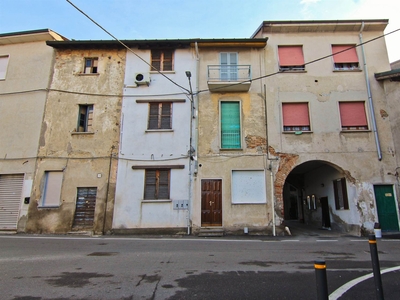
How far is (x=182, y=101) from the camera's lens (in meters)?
14.2

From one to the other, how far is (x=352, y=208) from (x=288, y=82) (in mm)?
7162

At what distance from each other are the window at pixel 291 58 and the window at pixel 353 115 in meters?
3.06

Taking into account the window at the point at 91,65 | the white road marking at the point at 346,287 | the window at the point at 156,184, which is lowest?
the white road marking at the point at 346,287

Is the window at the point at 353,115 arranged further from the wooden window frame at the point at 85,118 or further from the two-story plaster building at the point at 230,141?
the wooden window frame at the point at 85,118

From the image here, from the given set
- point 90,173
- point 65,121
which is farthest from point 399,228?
point 65,121

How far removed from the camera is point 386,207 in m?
12.8

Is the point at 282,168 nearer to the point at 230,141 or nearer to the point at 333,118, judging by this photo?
the point at 230,141

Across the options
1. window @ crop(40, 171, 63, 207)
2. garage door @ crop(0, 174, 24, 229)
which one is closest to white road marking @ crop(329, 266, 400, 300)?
window @ crop(40, 171, 63, 207)

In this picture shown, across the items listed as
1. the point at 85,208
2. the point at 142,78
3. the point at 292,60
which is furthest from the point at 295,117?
the point at 85,208

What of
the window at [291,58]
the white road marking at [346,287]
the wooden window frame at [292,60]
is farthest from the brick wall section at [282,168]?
the white road marking at [346,287]

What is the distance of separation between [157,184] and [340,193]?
967 cm

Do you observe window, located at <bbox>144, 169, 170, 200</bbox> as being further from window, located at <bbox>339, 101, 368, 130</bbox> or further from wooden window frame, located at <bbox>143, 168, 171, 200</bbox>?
window, located at <bbox>339, 101, 368, 130</bbox>

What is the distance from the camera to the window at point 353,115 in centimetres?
1373

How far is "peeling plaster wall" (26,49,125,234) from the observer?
13.0m
